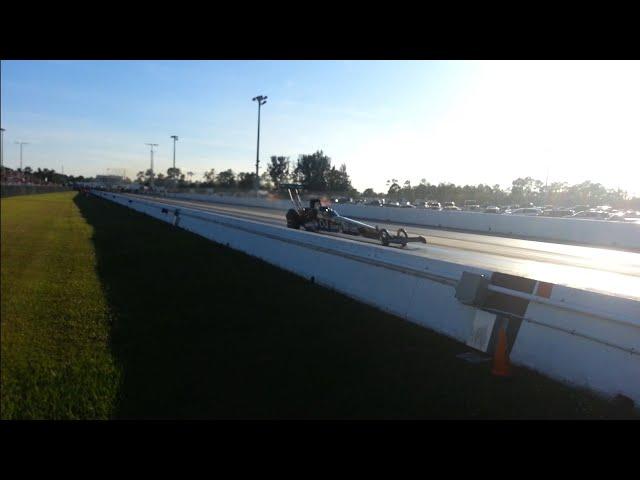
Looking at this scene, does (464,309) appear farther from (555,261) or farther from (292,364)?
(555,261)

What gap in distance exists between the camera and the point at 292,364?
5.58 meters

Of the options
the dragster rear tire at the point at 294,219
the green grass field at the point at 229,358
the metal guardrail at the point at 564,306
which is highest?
the metal guardrail at the point at 564,306

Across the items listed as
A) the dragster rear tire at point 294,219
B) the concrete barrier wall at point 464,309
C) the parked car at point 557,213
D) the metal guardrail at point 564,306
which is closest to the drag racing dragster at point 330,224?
the dragster rear tire at point 294,219

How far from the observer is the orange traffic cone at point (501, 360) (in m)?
4.95

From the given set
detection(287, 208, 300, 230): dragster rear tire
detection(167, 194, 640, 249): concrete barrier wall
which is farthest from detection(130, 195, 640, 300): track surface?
detection(287, 208, 300, 230): dragster rear tire

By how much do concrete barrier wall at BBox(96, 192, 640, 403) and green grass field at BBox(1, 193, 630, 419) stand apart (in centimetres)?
20

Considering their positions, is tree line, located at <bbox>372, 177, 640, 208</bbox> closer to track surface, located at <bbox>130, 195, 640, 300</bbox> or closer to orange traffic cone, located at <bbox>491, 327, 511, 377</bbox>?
track surface, located at <bbox>130, 195, 640, 300</bbox>

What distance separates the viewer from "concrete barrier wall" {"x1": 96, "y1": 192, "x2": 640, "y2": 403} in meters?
4.29

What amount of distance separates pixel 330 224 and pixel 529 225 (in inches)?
420

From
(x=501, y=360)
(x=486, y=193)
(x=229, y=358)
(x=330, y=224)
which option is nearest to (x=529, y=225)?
(x=330, y=224)

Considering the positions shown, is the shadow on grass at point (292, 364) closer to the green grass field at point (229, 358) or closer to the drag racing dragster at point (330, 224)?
the green grass field at point (229, 358)

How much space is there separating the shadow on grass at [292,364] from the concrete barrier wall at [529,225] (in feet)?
52.1

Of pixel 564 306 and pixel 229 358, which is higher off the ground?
pixel 564 306

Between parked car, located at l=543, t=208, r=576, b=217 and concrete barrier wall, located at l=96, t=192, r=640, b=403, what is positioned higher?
parked car, located at l=543, t=208, r=576, b=217
